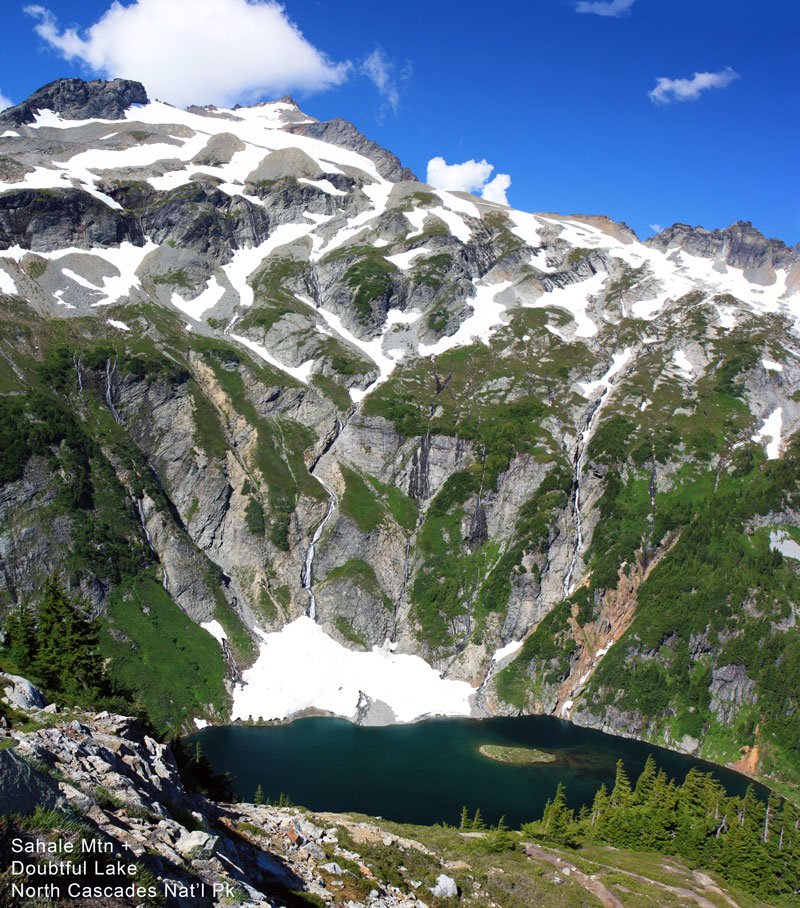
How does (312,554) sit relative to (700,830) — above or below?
above

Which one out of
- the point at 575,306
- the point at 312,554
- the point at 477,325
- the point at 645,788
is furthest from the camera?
the point at 575,306

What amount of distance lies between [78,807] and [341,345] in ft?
525

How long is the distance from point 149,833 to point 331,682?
315 ft

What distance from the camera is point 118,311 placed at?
153875 millimetres

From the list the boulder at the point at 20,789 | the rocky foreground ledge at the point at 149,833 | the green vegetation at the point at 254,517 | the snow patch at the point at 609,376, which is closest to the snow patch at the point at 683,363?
the snow patch at the point at 609,376

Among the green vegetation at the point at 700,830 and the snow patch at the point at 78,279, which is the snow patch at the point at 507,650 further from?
the snow patch at the point at 78,279

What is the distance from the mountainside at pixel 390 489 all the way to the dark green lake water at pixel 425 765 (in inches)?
203

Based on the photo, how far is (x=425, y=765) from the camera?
8344 centimetres

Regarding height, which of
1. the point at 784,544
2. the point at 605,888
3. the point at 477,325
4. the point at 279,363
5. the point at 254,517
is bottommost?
the point at 605,888

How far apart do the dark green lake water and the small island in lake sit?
4.23 ft

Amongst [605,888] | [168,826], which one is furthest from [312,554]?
[168,826]

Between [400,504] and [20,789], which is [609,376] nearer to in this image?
[400,504]

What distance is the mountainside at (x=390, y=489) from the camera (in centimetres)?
10156

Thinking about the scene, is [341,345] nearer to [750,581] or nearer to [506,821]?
[750,581]
